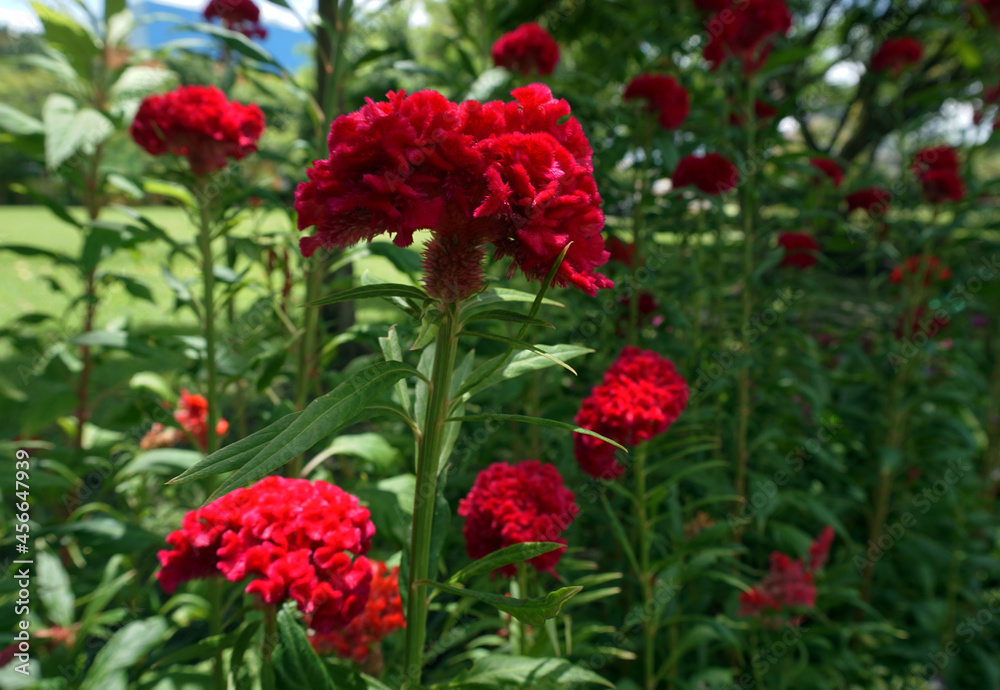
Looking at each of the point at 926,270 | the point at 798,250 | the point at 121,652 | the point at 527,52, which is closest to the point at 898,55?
the point at 926,270

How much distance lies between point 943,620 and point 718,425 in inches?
50.4

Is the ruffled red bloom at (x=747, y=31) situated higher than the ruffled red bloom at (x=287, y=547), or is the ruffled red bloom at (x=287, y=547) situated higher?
the ruffled red bloom at (x=747, y=31)

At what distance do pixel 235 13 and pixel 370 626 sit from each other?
257 cm

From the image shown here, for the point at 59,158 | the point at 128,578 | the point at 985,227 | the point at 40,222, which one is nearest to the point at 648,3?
the point at 985,227

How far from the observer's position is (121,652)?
5.72 feet

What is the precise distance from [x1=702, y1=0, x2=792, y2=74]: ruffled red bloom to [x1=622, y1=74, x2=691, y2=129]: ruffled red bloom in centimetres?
30

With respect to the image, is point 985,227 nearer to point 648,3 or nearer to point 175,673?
point 648,3

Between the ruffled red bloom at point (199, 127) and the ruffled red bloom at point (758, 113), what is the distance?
198 centimetres

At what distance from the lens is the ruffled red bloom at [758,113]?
2709 millimetres

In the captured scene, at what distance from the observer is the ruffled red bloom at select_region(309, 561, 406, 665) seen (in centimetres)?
142

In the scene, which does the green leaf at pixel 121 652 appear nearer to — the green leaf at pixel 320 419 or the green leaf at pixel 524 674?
the green leaf at pixel 524 674

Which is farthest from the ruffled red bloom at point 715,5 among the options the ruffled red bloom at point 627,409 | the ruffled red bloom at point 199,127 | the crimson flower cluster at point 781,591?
the crimson flower cluster at point 781,591

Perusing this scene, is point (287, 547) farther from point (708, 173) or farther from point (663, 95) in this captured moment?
point (663, 95)

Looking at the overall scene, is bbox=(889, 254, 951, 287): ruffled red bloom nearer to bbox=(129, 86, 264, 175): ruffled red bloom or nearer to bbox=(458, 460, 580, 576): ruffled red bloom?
bbox=(458, 460, 580, 576): ruffled red bloom
